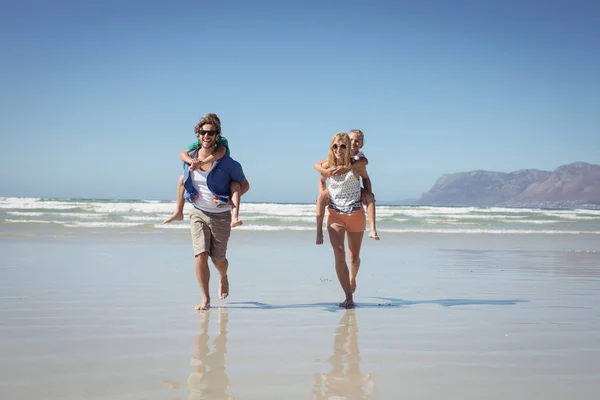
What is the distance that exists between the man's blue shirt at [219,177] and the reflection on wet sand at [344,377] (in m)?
2.09

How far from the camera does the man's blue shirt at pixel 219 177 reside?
20.0 feet

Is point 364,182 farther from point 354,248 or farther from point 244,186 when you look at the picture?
point 244,186

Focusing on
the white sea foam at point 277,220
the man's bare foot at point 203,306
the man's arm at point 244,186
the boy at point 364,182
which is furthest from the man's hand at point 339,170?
the white sea foam at point 277,220

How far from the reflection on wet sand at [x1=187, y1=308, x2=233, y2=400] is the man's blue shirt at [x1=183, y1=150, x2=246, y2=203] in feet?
5.20

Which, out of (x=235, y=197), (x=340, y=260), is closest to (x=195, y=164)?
(x=235, y=197)

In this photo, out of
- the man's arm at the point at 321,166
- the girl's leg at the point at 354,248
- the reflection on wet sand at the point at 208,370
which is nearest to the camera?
the reflection on wet sand at the point at 208,370

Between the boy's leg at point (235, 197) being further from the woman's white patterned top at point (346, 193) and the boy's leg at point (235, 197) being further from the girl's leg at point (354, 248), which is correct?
the girl's leg at point (354, 248)

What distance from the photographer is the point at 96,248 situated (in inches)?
499

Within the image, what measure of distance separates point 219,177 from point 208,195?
22 cm

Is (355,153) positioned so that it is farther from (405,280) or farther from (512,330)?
(405,280)

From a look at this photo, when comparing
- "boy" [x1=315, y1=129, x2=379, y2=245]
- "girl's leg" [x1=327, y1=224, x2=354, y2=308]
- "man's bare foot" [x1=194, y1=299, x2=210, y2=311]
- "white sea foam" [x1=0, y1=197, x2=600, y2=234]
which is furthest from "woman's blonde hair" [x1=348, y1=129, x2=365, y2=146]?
"white sea foam" [x1=0, y1=197, x2=600, y2=234]

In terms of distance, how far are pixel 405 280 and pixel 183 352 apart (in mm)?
5013

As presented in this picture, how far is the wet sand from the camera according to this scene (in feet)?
11.7

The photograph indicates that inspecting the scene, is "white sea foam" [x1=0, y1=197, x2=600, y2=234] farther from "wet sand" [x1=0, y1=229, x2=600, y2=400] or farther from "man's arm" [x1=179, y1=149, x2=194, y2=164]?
"man's arm" [x1=179, y1=149, x2=194, y2=164]
